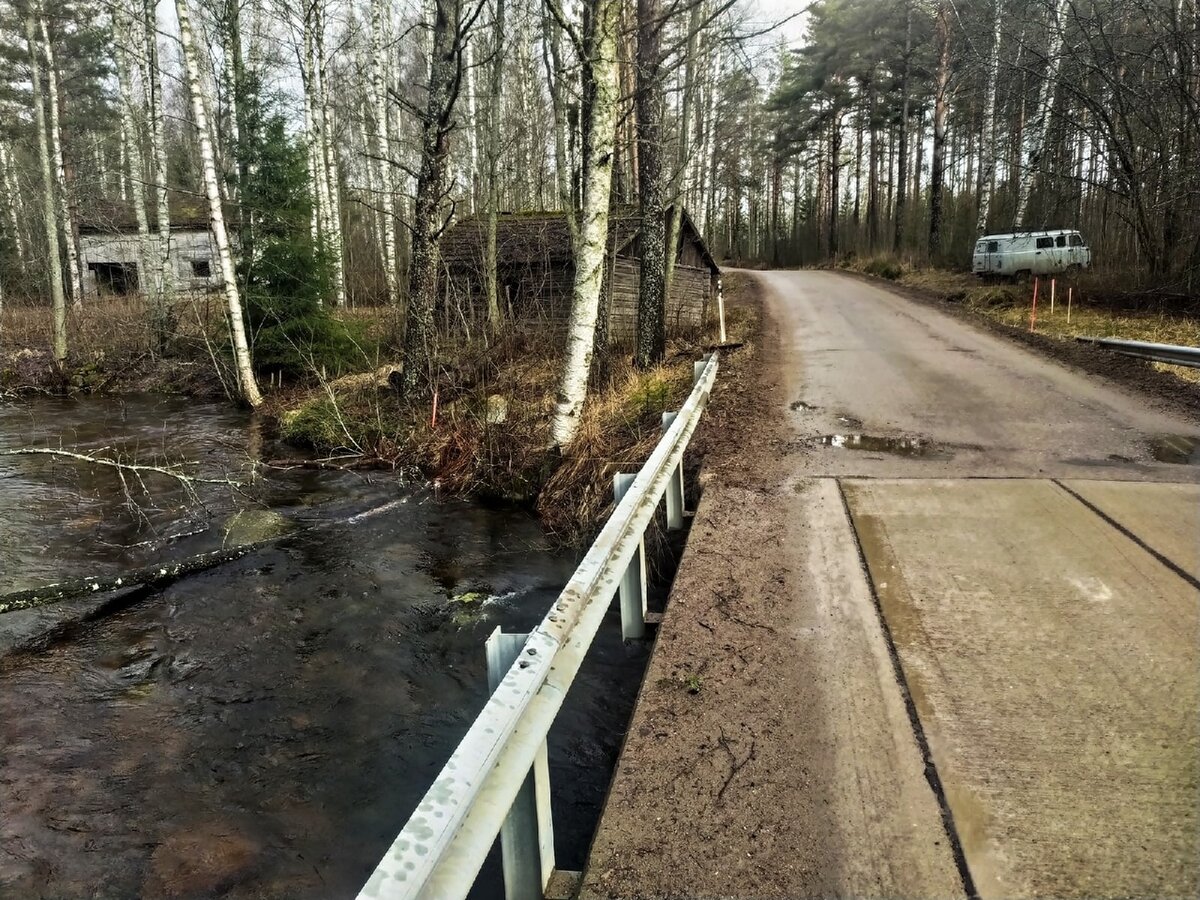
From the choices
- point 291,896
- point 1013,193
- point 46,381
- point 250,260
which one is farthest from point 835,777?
point 1013,193

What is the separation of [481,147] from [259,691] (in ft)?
79.5

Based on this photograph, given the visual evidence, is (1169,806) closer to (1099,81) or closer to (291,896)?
(291,896)

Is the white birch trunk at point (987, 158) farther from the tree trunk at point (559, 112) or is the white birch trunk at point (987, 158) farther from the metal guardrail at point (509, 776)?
the metal guardrail at point (509, 776)

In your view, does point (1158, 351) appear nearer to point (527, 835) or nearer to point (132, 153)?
point (527, 835)

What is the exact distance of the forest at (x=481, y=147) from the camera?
11.9 meters

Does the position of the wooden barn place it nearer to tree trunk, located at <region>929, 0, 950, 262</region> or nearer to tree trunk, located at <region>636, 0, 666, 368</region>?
tree trunk, located at <region>636, 0, 666, 368</region>

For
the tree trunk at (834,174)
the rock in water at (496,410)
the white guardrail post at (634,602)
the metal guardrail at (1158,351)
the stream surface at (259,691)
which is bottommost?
the stream surface at (259,691)

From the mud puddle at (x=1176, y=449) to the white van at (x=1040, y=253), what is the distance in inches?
799

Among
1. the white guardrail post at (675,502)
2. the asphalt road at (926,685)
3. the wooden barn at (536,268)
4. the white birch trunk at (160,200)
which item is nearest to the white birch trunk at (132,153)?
the white birch trunk at (160,200)

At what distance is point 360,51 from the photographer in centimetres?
2959

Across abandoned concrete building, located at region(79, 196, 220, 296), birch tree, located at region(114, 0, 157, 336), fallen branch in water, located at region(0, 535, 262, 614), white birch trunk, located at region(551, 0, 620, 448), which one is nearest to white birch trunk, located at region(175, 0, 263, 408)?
birch tree, located at region(114, 0, 157, 336)

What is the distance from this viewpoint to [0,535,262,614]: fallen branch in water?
5.80 metres

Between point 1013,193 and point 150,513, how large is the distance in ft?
103

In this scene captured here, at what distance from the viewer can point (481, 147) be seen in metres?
26.1
